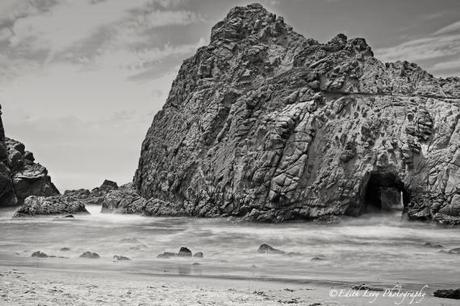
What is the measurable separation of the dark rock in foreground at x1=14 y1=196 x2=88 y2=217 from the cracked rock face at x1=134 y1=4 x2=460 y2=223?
10.4m

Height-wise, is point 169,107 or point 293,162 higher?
point 169,107

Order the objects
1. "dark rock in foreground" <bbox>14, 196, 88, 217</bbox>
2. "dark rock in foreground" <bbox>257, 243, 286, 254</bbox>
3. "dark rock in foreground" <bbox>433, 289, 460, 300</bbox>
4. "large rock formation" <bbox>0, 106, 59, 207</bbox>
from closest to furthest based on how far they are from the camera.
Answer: "dark rock in foreground" <bbox>433, 289, 460, 300</bbox>, "dark rock in foreground" <bbox>257, 243, 286, 254</bbox>, "dark rock in foreground" <bbox>14, 196, 88, 217</bbox>, "large rock formation" <bbox>0, 106, 59, 207</bbox>

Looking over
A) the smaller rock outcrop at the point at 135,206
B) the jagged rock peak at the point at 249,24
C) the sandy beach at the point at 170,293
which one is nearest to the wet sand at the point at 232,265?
the sandy beach at the point at 170,293

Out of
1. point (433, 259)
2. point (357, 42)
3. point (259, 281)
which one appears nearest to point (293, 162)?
point (357, 42)

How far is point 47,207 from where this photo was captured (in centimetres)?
5900

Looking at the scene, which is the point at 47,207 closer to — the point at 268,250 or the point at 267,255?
the point at 268,250

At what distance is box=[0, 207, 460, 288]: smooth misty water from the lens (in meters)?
17.9

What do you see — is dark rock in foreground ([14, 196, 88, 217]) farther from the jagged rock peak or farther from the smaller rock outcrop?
the jagged rock peak

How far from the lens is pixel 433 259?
2220 cm

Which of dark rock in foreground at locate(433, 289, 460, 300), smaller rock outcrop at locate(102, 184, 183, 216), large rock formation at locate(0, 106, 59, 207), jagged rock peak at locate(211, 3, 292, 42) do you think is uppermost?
jagged rock peak at locate(211, 3, 292, 42)

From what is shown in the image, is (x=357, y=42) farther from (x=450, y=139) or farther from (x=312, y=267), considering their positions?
(x=312, y=267)

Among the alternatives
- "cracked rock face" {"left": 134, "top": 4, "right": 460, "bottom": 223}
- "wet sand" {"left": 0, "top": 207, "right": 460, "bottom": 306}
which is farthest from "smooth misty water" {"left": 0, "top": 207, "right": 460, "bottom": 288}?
"cracked rock face" {"left": 134, "top": 4, "right": 460, "bottom": 223}

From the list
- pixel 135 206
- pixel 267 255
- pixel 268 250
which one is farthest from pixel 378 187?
pixel 135 206

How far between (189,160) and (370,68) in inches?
1009
